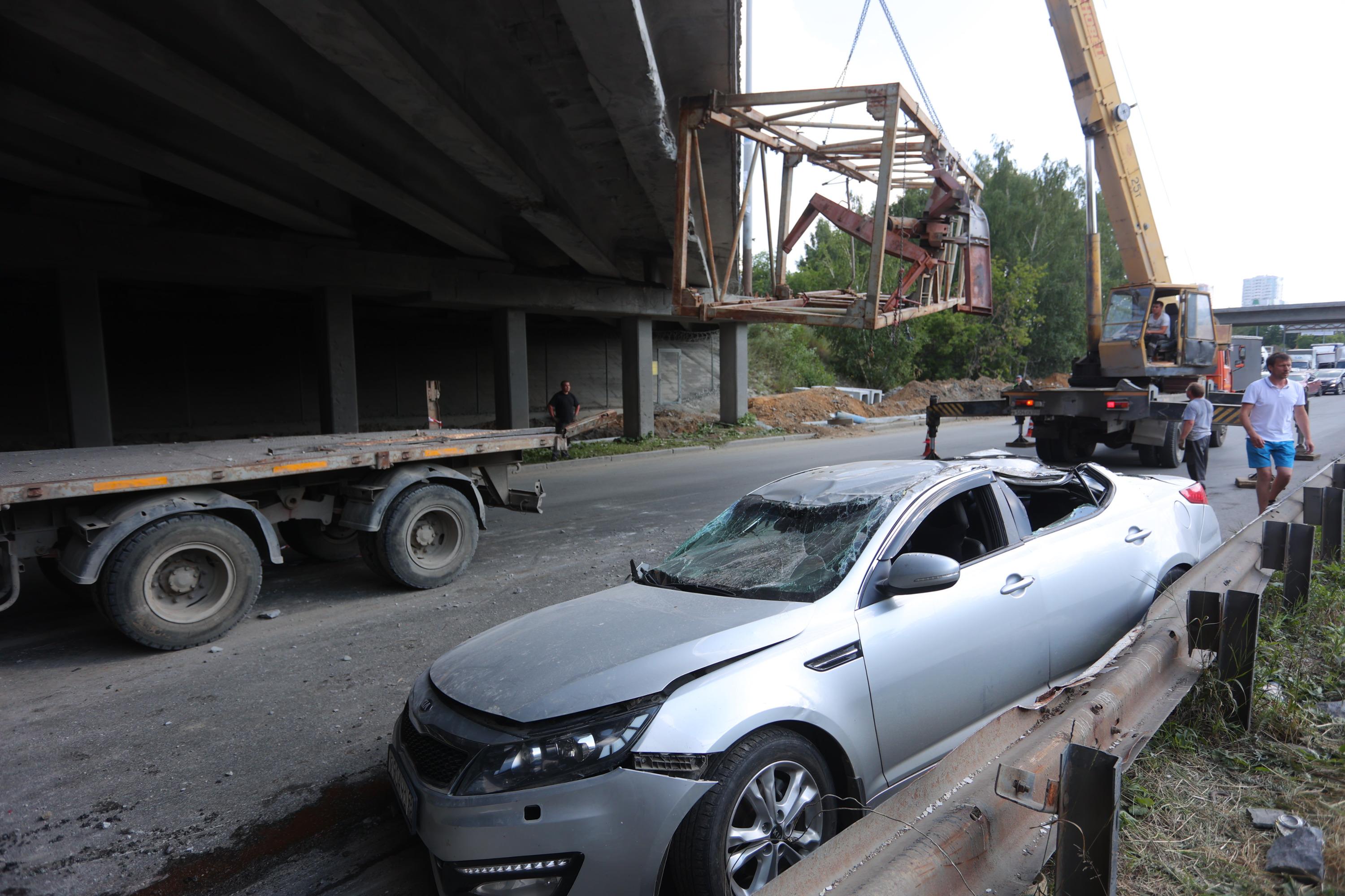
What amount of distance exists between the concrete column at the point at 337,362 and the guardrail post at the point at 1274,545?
47.6 ft

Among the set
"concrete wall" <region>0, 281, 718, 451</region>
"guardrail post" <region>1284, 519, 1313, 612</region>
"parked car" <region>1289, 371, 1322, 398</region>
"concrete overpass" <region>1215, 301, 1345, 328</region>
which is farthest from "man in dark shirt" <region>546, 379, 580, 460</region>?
"concrete overpass" <region>1215, 301, 1345, 328</region>

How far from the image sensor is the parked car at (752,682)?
2.45 metres

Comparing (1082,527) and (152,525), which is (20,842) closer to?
(152,525)

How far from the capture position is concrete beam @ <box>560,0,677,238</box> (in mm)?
6770

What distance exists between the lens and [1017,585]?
3686mm

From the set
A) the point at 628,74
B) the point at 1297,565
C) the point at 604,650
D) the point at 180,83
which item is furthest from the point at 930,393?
the point at 604,650

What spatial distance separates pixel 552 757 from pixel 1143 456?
14302 mm

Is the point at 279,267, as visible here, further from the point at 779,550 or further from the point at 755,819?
the point at 755,819

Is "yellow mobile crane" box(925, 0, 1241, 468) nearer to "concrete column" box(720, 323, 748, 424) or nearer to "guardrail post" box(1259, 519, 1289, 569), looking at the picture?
"guardrail post" box(1259, 519, 1289, 569)

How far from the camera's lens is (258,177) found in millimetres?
11047

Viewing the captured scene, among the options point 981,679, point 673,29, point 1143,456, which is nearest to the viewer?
point 981,679

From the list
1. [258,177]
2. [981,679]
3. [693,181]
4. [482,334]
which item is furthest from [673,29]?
[482,334]

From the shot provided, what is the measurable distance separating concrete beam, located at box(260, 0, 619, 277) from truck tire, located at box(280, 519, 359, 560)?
4.51 m

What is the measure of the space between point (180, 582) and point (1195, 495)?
7.45 metres
